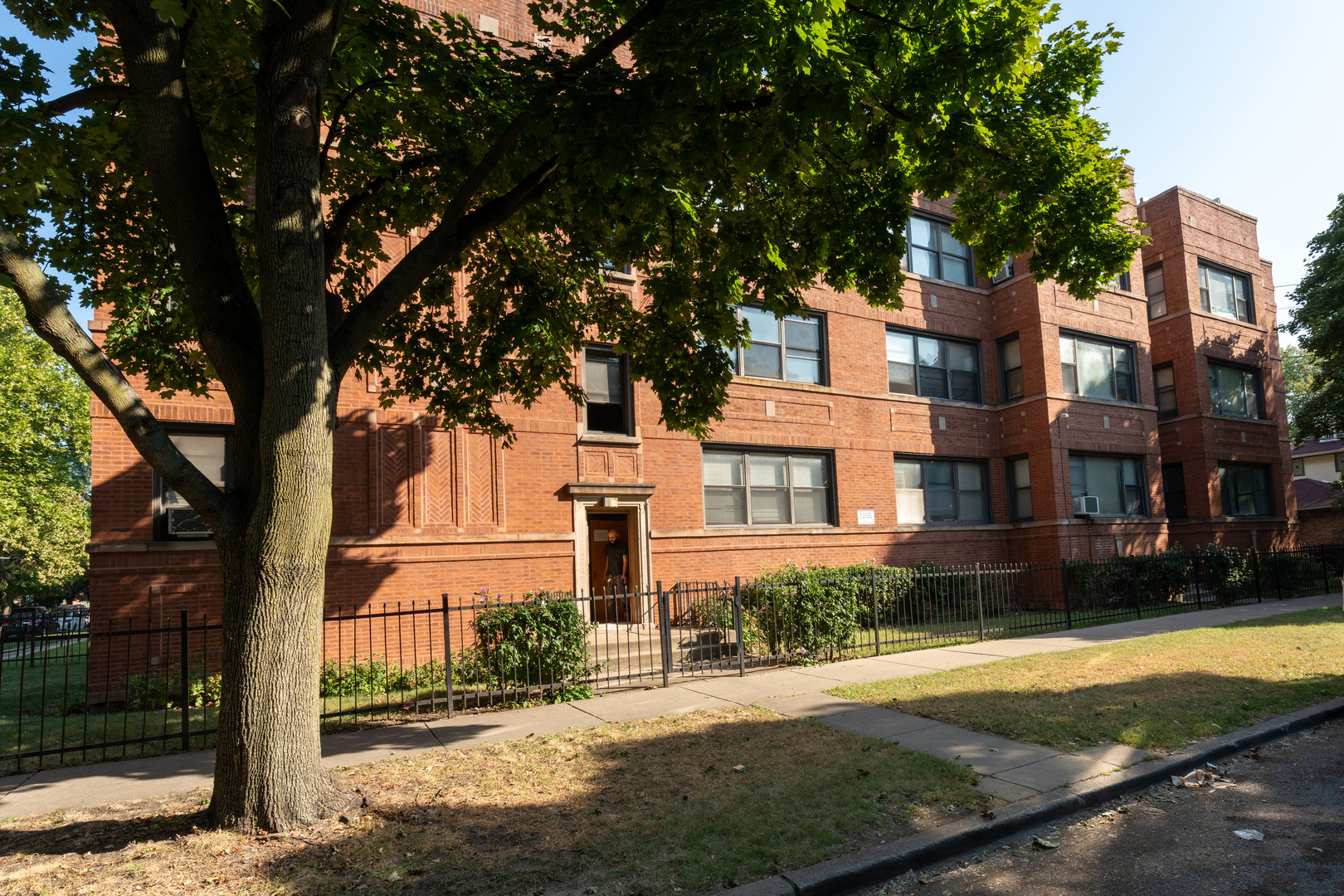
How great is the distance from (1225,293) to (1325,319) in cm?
286

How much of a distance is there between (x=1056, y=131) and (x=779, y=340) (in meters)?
9.86

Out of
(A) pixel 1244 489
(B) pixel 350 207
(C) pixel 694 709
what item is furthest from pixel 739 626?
(A) pixel 1244 489

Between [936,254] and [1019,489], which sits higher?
[936,254]

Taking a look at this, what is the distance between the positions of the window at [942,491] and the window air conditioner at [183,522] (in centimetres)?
1478

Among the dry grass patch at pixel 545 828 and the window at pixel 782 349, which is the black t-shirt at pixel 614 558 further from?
the dry grass patch at pixel 545 828

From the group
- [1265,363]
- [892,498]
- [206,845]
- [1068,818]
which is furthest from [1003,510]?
[206,845]

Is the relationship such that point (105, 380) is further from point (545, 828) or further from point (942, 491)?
point (942, 491)

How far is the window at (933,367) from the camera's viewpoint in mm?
19656

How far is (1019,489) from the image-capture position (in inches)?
820

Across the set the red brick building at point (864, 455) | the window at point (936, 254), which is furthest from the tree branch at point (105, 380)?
the window at point (936, 254)

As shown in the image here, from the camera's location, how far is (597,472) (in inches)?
585

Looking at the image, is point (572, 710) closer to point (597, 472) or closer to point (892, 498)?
point (597, 472)

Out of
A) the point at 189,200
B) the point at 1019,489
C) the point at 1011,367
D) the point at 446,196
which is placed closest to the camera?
the point at 189,200

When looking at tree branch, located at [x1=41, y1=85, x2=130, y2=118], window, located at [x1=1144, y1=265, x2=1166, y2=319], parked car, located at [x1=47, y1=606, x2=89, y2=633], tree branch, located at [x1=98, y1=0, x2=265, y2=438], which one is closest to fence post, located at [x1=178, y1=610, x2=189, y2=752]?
tree branch, located at [x1=98, y1=0, x2=265, y2=438]
